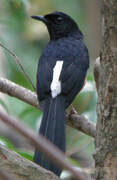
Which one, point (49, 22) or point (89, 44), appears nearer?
point (49, 22)

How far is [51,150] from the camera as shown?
84cm

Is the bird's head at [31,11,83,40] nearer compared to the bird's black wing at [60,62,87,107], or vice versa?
the bird's black wing at [60,62,87,107]

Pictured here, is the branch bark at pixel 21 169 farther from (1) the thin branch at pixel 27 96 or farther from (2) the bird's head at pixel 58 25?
(2) the bird's head at pixel 58 25

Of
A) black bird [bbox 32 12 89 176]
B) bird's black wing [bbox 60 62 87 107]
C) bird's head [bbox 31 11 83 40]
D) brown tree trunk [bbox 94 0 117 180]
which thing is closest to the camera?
brown tree trunk [bbox 94 0 117 180]

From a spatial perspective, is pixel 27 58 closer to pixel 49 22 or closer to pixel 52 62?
pixel 49 22

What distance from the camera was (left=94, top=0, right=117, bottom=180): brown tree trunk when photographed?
6.23 feet

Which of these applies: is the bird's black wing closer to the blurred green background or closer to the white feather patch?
the white feather patch

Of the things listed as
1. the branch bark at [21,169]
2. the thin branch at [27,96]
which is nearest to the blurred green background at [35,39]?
the thin branch at [27,96]

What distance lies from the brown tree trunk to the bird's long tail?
0.44 meters

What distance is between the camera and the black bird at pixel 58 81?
2795 mm

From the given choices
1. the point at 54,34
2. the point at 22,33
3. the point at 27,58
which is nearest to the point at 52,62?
the point at 54,34

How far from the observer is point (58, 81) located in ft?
11.0

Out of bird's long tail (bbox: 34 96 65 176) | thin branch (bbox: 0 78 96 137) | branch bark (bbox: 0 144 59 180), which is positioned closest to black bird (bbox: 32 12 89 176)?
bird's long tail (bbox: 34 96 65 176)

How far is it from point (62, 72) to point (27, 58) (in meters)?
3.04
